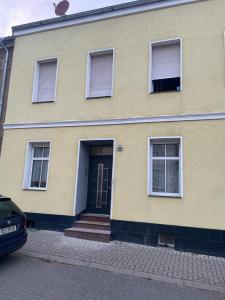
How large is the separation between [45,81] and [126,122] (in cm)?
381

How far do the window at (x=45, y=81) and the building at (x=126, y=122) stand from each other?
0.14 feet

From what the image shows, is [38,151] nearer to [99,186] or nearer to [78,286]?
[99,186]

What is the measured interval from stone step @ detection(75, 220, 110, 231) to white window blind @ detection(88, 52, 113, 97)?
4.28m

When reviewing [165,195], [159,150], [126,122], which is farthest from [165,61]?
[165,195]

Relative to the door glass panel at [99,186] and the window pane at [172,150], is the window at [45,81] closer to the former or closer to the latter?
the door glass panel at [99,186]

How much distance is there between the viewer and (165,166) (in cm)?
791

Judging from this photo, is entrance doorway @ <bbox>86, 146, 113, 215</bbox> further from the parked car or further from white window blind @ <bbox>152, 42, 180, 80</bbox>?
the parked car

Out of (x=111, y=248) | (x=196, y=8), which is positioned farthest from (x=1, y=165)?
(x=196, y=8)

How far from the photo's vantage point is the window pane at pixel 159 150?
8023 millimetres

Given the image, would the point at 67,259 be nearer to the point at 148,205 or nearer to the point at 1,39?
the point at 148,205

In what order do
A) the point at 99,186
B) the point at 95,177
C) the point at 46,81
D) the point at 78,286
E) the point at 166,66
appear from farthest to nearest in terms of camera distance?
the point at 46,81
the point at 95,177
the point at 99,186
the point at 166,66
the point at 78,286

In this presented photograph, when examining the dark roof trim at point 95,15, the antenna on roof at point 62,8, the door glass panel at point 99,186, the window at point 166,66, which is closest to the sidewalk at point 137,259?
the door glass panel at point 99,186

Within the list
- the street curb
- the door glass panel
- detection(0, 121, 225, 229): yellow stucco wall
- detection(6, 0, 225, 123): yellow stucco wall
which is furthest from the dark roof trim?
the street curb

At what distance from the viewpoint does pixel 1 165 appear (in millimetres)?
9695
